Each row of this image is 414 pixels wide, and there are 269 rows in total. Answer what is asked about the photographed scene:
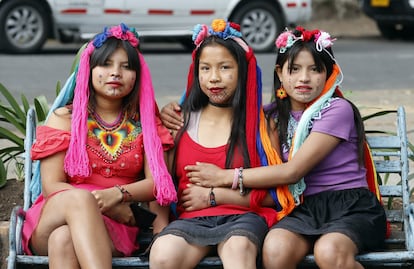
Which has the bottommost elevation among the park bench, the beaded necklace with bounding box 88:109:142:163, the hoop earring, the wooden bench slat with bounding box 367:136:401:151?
the park bench

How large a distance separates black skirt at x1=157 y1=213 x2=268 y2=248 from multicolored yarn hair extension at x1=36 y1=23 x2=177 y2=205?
0.55ft

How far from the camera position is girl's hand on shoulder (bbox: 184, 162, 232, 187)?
438 cm

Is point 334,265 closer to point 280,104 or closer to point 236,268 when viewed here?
point 236,268

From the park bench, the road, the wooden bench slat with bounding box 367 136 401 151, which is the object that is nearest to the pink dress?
the park bench

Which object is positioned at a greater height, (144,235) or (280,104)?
(280,104)

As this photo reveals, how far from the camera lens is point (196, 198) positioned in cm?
440

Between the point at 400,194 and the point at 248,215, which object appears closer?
the point at 248,215

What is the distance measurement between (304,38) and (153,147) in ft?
2.72

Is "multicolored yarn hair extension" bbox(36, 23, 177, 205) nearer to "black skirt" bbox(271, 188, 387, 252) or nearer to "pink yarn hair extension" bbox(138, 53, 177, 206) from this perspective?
"pink yarn hair extension" bbox(138, 53, 177, 206)

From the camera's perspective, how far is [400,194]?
4.69m

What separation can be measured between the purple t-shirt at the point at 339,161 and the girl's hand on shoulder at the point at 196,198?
0.44m

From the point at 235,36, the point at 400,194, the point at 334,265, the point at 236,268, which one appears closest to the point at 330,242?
the point at 334,265

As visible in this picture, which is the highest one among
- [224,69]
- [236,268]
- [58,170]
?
[224,69]

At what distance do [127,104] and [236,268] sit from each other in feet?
3.13
